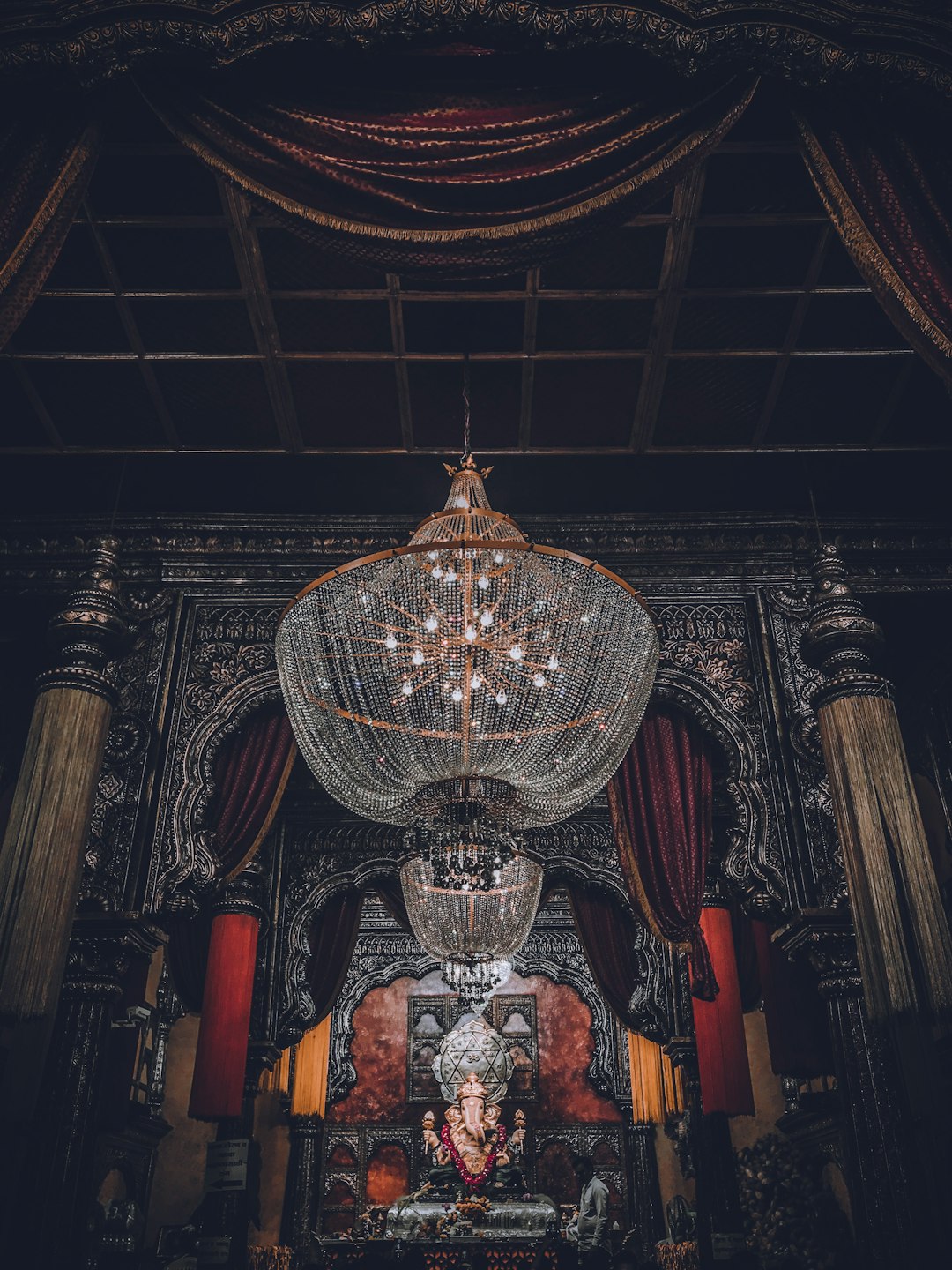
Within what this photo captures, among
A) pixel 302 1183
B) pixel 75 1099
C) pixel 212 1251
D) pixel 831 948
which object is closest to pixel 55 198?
pixel 75 1099

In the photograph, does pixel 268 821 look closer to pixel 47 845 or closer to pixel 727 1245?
pixel 47 845

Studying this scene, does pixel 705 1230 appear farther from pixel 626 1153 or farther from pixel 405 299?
pixel 405 299

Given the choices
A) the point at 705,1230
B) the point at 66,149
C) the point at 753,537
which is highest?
the point at 753,537

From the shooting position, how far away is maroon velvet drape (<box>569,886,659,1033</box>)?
941cm

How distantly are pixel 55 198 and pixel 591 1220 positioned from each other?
8966mm

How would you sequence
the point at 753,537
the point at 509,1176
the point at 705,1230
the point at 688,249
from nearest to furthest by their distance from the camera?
the point at 688,249 → the point at 753,537 → the point at 705,1230 → the point at 509,1176

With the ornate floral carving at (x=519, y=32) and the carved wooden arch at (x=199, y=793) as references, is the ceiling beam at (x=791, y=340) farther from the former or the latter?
the carved wooden arch at (x=199, y=793)

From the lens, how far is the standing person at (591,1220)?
27.5 ft

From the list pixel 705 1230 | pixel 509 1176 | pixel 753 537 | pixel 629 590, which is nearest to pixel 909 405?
pixel 753 537

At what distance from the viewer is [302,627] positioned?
4.07 metres

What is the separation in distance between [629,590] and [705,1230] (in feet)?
20.5

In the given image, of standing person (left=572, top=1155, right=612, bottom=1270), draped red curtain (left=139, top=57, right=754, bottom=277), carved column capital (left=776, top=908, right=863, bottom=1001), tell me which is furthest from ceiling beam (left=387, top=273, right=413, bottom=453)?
standing person (left=572, top=1155, right=612, bottom=1270)

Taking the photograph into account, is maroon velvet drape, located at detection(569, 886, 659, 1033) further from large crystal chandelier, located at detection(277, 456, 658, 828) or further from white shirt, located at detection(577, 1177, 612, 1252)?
large crystal chandelier, located at detection(277, 456, 658, 828)

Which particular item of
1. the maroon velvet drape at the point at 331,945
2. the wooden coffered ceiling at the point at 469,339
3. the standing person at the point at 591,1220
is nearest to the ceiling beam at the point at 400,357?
the wooden coffered ceiling at the point at 469,339
